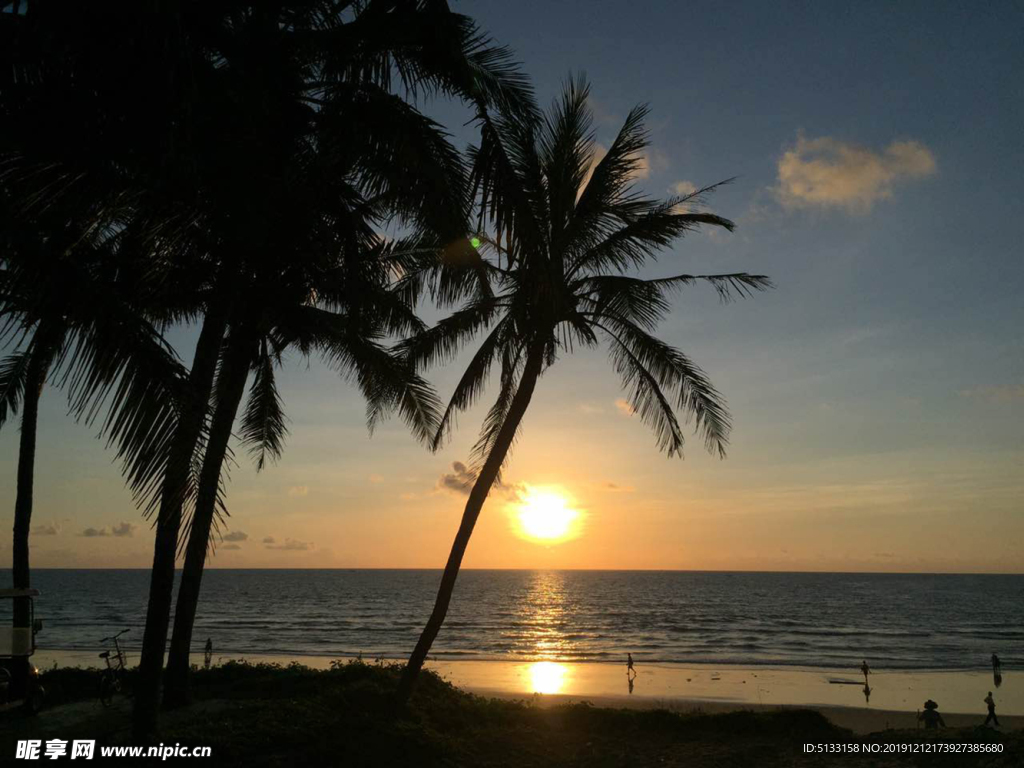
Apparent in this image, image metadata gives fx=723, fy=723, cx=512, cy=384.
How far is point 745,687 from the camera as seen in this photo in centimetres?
2878

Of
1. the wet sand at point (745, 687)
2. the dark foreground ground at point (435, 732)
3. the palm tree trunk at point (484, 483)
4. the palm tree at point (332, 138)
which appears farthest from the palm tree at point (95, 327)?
the wet sand at point (745, 687)

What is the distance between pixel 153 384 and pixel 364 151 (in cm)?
388

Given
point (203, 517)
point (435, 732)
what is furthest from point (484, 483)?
point (203, 517)

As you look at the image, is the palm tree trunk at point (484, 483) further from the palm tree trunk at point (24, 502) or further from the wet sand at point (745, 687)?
the wet sand at point (745, 687)

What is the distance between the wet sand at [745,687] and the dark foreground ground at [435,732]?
26.1 ft

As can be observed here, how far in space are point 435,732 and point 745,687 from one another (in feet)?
71.4

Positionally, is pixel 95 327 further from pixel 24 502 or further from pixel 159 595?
pixel 24 502

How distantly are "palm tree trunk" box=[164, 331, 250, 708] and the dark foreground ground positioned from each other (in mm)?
546

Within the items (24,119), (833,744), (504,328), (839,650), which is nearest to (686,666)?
(839,650)

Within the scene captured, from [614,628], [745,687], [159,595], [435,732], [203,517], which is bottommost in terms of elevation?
[614,628]

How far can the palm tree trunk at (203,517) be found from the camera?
10.7 metres

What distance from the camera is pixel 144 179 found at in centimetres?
554

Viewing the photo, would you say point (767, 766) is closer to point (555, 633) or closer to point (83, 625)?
point (555, 633)

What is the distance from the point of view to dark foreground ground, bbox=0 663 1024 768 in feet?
31.3
